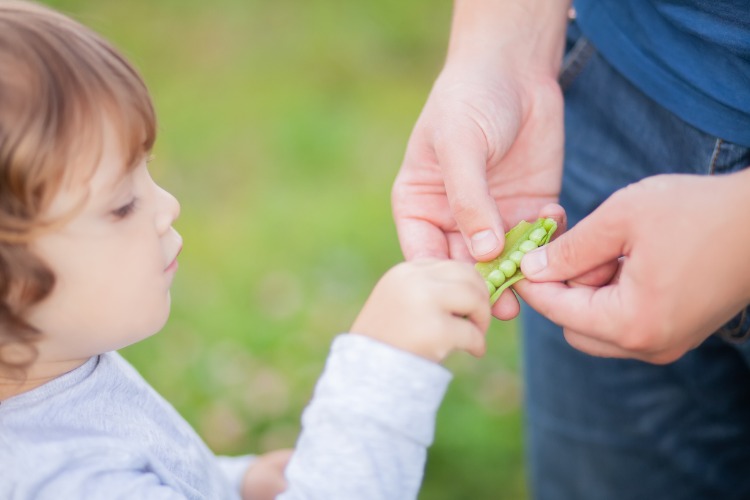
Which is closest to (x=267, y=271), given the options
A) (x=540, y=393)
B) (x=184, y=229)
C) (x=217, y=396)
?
(x=184, y=229)

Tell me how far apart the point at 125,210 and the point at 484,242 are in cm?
72

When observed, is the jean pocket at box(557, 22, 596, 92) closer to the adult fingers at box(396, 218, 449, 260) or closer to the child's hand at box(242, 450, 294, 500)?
the adult fingers at box(396, 218, 449, 260)

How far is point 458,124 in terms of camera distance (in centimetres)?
184

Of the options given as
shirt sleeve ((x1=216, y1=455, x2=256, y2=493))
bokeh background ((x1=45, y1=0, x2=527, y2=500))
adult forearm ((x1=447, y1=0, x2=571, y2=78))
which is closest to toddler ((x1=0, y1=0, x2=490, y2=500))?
shirt sleeve ((x1=216, y1=455, x2=256, y2=493))

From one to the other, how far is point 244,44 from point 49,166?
4523mm

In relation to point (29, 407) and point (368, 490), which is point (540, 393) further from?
point (29, 407)

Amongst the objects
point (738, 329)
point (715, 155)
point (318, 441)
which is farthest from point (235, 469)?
point (715, 155)

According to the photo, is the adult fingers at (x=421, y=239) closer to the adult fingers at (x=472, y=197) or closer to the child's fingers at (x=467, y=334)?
the adult fingers at (x=472, y=197)

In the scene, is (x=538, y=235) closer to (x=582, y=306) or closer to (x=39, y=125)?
(x=582, y=306)

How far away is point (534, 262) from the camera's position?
5.73 ft

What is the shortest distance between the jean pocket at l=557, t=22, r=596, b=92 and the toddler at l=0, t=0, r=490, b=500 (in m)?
0.84

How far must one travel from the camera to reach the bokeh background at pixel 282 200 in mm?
3258

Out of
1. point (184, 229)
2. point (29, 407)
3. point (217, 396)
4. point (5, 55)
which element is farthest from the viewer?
point (184, 229)

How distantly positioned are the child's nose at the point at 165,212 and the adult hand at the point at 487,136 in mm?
542
